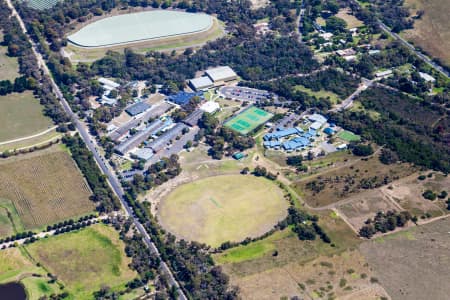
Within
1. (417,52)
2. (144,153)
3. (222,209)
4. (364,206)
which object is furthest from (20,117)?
(417,52)

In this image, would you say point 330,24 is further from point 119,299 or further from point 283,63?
point 119,299

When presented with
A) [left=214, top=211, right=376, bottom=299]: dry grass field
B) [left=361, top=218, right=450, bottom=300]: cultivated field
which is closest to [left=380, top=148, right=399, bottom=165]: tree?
[left=361, top=218, right=450, bottom=300]: cultivated field

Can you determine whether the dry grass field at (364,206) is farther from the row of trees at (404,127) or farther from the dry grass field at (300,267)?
the row of trees at (404,127)

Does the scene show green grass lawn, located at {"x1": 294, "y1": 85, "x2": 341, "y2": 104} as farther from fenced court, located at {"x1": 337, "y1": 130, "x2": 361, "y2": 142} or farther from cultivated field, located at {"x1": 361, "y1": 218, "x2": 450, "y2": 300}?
cultivated field, located at {"x1": 361, "y1": 218, "x2": 450, "y2": 300}

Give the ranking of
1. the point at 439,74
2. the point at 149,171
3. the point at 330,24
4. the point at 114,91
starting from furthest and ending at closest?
1. the point at 330,24
2. the point at 439,74
3. the point at 114,91
4. the point at 149,171

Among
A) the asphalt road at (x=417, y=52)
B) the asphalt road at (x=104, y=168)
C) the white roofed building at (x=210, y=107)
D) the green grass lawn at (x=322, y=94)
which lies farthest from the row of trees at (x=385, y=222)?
the asphalt road at (x=417, y=52)

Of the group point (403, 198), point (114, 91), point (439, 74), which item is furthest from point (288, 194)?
point (439, 74)
